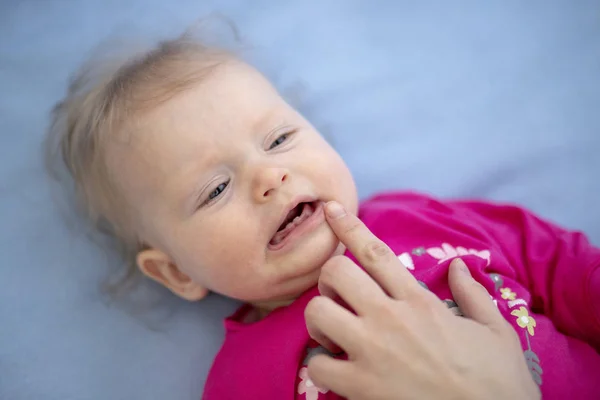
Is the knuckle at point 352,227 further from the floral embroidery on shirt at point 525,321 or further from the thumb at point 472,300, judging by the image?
the floral embroidery on shirt at point 525,321

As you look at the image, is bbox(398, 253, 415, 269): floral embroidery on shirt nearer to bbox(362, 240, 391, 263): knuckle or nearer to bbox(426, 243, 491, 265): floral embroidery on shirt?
bbox(426, 243, 491, 265): floral embroidery on shirt

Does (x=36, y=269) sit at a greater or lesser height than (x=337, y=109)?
lesser

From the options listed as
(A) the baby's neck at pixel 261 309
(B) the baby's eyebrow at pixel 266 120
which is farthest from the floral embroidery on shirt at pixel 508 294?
(B) the baby's eyebrow at pixel 266 120

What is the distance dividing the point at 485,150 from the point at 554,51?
0.38 m

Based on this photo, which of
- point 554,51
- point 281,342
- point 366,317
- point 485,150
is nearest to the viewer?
point 366,317

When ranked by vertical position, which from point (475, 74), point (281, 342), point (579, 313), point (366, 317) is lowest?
point (579, 313)

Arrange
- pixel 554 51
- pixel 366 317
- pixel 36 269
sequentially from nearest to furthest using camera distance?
pixel 366 317 → pixel 36 269 → pixel 554 51

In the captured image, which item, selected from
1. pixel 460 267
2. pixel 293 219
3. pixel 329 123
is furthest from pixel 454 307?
pixel 329 123

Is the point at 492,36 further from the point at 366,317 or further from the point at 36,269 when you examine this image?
the point at 36,269

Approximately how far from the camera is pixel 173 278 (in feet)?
3.35

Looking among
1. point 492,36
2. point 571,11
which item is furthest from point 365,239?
point 571,11

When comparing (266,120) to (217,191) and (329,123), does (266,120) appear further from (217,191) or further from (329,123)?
(329,123)

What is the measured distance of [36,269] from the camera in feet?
3.55

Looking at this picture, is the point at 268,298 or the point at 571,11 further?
the point at 571,11
